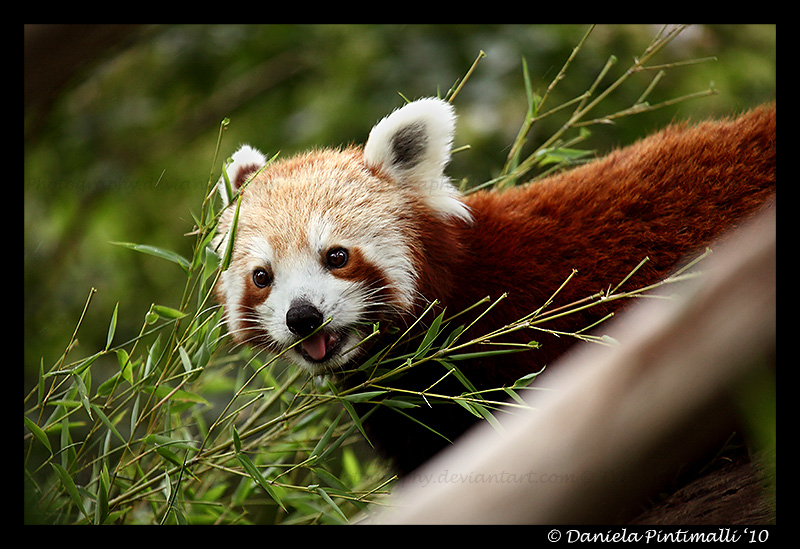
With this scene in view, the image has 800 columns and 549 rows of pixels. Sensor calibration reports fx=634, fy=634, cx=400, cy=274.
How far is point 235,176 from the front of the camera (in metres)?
2.37

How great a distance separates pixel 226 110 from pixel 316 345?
3711 mm

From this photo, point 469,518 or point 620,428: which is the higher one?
point 620,428

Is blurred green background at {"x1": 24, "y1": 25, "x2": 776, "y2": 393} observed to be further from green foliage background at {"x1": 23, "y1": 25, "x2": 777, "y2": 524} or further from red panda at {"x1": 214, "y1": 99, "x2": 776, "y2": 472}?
red panda at {"x1": 214, "y1": 99, "x2": 776, "y2": 472}

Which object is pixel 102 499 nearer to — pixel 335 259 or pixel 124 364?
pixel 124 364

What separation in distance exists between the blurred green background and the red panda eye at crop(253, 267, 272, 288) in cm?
193

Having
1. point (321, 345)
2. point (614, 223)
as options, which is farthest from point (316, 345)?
point (614, 223)

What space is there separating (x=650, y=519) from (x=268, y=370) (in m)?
1.40

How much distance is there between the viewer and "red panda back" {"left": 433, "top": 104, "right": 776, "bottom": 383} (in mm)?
2066

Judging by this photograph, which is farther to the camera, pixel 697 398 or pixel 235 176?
pixel 235 176

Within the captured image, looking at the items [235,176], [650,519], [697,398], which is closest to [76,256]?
[235,176]

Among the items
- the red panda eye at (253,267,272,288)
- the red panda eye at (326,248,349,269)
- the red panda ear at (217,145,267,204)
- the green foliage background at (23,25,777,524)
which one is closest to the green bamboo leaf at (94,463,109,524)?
the red panda eye at (253,267,272,288)

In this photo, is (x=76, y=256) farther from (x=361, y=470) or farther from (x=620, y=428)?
(x=620, y=428)

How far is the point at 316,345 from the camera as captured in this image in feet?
6.43
